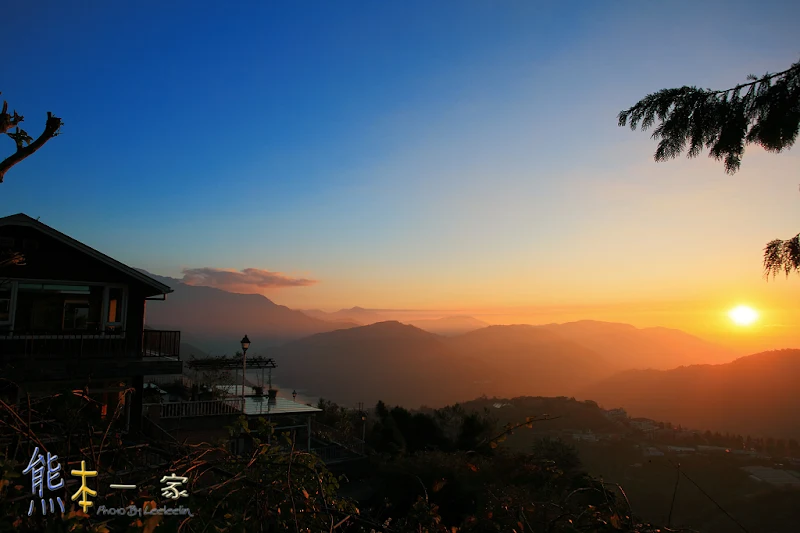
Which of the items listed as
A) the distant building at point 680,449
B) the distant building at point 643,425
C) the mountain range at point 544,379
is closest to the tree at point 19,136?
the mountain range at point 544,379

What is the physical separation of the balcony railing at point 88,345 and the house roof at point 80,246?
162 cm

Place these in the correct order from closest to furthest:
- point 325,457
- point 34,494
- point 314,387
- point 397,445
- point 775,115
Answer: point 34,494 < point 775,115 < point 325,457 < point 397,445 < point 314,387

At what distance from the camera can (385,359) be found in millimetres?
172500

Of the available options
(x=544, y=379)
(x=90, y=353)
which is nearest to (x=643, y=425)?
(x=90, y=353)

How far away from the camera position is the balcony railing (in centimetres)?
1236

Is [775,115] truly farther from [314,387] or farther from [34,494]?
[314,387]

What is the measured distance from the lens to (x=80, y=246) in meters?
13.5

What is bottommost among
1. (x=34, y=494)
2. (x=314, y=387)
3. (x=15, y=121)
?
(x=314, y=387)

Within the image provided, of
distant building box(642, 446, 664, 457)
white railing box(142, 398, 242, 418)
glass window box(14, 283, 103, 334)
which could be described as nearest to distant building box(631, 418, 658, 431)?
distant building box(642, 446, 664, 457)

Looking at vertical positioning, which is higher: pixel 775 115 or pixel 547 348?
pixel 775 115

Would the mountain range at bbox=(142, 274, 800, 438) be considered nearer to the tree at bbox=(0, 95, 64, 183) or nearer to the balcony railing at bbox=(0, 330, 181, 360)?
the balcony railing at bbox=(0, 330, 181, 360)

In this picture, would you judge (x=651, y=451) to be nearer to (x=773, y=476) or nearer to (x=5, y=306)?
(x=773, y=476)

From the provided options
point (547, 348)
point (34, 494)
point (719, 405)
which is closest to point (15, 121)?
point (34, 494)

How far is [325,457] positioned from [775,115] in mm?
21570
